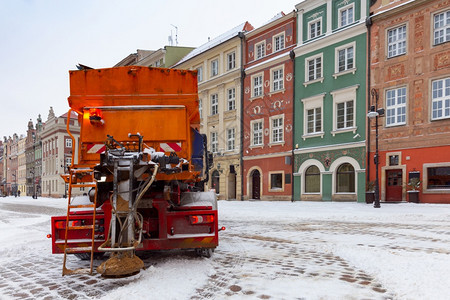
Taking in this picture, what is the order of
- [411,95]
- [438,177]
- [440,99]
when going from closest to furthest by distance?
[438,177]
[440,99]
[411,95]

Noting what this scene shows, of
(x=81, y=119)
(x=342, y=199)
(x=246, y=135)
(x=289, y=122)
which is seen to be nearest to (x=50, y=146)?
(x=246, y=135)

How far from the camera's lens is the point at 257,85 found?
26.4m

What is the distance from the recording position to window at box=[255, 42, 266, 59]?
2608 centimetres

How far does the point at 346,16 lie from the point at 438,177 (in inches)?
432

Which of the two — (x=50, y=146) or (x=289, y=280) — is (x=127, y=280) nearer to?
(x=289, y=280)

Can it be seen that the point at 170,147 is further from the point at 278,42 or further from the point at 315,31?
the point at 278,42

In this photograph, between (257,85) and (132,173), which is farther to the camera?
(257,85)

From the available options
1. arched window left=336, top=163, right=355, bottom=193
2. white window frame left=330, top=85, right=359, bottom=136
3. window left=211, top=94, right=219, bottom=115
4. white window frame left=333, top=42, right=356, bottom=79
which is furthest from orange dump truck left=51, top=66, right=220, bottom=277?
window left=211, top=94, right=219, bottom=115

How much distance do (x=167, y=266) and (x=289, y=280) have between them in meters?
1.81

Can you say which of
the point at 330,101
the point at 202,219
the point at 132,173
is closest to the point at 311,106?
the point at 330,101

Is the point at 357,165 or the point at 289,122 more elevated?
the point at 289,122

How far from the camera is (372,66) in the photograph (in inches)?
754

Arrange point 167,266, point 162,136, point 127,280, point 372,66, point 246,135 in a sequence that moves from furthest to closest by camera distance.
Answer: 1. point 246,135
2. point 372,66
3. point 162,136
4. point 167,266
5. point 127,280

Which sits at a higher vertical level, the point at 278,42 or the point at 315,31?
the point at 278,42
